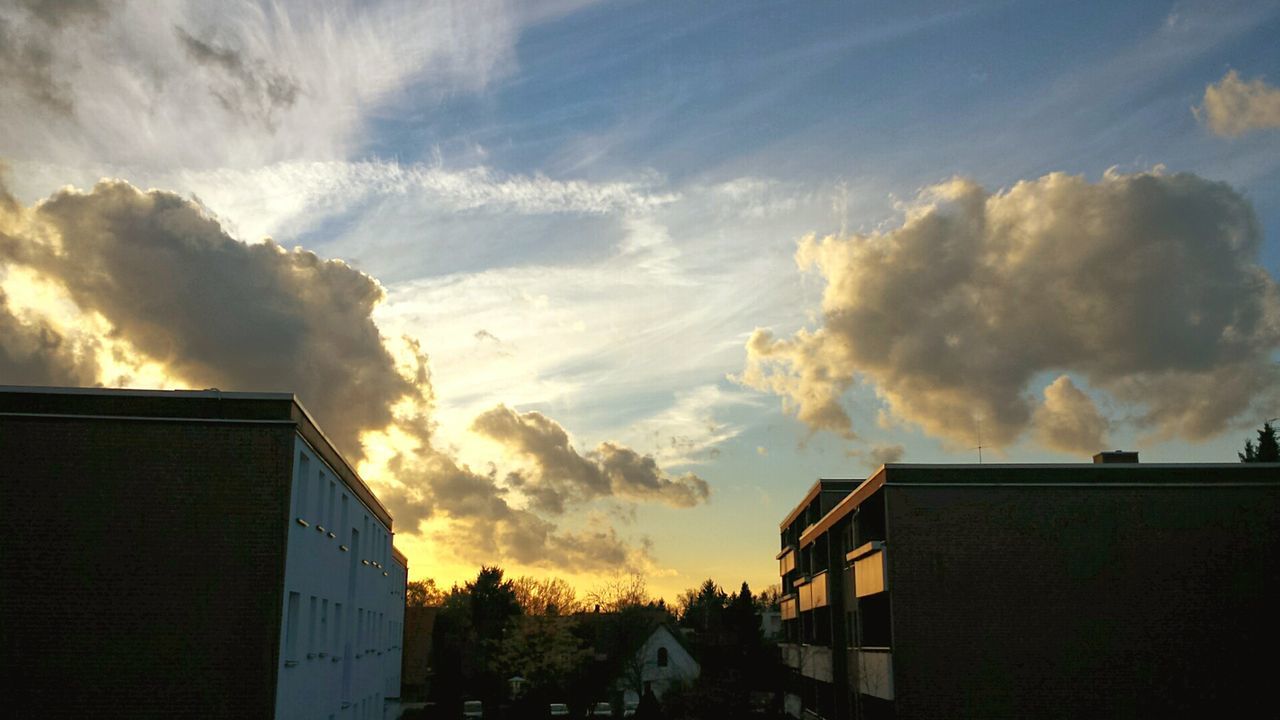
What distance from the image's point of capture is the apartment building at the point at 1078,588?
3022cm

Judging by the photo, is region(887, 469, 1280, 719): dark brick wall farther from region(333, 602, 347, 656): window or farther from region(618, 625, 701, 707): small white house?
region(618, 625, 701, 707): small white house

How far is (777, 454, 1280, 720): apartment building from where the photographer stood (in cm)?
3022

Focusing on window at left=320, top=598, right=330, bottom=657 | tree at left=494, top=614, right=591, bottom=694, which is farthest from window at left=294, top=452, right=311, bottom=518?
tree at left=494, top=614, right=591, bottom=694

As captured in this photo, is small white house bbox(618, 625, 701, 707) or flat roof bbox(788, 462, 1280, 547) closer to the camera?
flat roof bbox(788, 462, 1280, 547)

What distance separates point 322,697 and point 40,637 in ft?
29.9

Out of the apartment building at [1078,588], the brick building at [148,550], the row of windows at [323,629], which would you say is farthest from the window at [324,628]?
the apartment building at [1078,588]

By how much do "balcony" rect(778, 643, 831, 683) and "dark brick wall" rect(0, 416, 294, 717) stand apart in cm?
2941

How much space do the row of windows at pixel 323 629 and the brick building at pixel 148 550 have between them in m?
0.82

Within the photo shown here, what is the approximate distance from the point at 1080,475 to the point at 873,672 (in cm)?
889

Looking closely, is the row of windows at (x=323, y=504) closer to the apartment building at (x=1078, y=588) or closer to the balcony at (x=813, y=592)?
the apartment building at (x=1078, y=588)

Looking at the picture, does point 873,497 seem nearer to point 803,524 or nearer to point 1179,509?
point 1179,509

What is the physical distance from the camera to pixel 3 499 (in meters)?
21.4

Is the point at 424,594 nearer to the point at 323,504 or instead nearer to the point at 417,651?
the point at 417,651

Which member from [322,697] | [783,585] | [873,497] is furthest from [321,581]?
[783,585]
